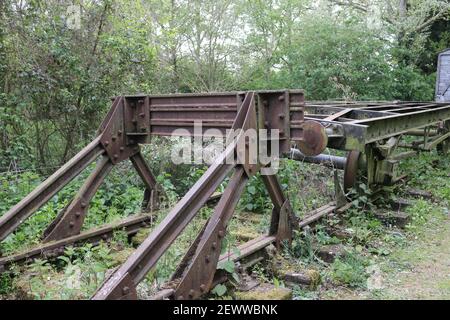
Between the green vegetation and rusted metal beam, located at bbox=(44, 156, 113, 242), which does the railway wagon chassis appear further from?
the green vegetation

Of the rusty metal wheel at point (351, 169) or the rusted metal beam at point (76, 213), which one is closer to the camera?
the rusted metal beam at point (76, 213)

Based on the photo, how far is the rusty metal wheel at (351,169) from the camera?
623cm

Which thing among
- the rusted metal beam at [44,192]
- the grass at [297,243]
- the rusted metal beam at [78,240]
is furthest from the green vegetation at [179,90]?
the rusted metal beam at [44,192]

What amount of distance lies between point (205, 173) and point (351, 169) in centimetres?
327

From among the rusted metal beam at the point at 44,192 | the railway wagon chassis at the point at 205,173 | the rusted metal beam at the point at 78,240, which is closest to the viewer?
the railway wagon chassis at the point at 205,173

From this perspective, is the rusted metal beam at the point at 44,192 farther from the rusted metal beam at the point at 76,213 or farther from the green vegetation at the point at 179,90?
the green vegetation at the point at 179,90

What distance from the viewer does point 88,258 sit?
13.2ft

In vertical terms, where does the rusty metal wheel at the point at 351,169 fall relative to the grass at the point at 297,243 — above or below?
above

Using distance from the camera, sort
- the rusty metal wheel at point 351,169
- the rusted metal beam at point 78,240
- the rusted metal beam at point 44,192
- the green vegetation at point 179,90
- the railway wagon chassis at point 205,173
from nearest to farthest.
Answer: the railway wagon chassis at point 205,173
the rusted metal beam at point 44,192
the rusted metal beam at point 78,240
the green vegetation at point 179,90
the rusty metal wheel at point 351,169

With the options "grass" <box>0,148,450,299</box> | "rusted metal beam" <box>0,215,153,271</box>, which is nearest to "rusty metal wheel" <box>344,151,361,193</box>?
"grass" <box>0,148,450,299</box>

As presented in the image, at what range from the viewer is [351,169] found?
20.6 ft

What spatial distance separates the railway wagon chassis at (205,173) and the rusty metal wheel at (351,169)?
1cm
